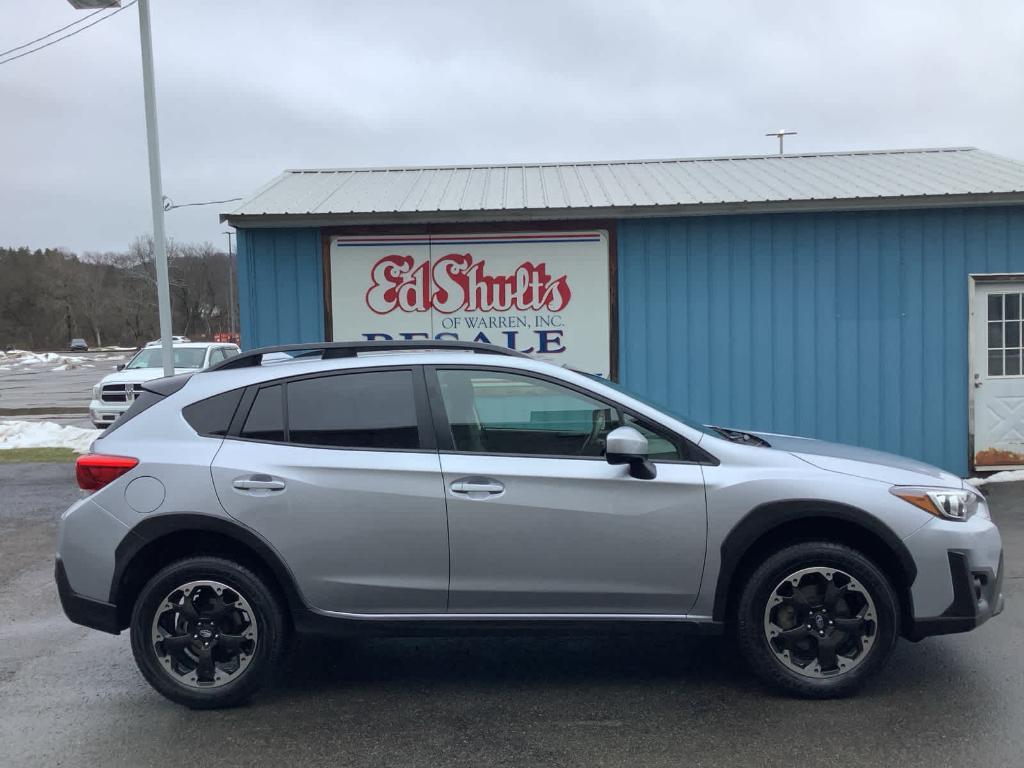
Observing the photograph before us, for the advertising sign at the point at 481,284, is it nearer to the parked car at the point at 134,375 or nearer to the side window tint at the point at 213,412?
the side window tint at the point at 213,412

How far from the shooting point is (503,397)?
4.54 m

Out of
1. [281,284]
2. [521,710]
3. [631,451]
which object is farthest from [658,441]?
[281,284]

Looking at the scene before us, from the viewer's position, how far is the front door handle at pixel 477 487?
167 inches

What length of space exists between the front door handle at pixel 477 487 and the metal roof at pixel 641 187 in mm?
5369

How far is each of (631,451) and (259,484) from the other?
176 cm

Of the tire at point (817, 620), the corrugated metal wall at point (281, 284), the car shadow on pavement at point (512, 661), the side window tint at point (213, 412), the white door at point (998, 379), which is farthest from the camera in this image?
the white door at point (998, 379)

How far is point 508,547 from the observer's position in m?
4.23

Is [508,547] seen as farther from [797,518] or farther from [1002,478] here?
[1002,478]

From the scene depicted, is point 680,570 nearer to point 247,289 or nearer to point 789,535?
point 789,535

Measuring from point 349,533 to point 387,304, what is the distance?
562cm

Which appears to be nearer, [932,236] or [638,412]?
[638,412]

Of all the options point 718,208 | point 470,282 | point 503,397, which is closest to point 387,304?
point 470,282

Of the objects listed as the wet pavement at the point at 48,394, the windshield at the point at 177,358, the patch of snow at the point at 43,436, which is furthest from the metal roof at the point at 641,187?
the wet pavement at the point at 48,394

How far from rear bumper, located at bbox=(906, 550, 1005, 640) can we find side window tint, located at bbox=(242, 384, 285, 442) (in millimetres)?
3198
